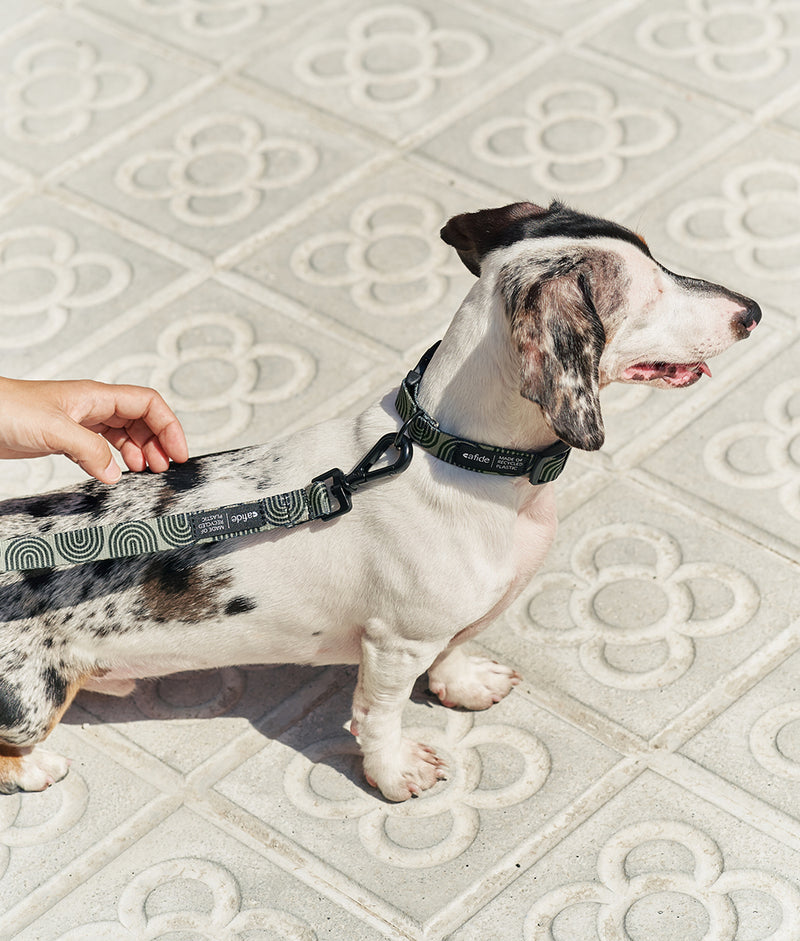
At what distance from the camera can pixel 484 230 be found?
3512mm

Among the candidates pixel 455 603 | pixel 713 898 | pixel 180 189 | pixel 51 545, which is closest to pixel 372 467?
pixel 455 603

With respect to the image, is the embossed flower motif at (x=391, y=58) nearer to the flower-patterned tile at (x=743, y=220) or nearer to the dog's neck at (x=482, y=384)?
the flower-patterned tile at (x=743, y=220)

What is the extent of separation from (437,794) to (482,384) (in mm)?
1322

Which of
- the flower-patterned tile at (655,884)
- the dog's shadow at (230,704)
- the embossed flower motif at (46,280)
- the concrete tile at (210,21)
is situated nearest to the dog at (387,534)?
the dog's shadow at (230,704)

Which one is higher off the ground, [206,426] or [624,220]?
[624,220]

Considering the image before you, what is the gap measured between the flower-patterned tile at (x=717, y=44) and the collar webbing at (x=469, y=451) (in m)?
3.35

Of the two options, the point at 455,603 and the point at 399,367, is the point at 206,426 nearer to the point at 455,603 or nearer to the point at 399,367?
the point at 399,367

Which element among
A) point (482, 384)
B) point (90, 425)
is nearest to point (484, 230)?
point (482, 384)

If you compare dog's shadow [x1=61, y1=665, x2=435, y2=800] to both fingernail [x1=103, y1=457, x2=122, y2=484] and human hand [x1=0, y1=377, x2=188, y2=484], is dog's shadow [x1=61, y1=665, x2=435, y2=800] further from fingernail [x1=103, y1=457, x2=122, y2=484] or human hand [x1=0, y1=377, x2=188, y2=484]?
fingernail [x1=103, y1=457, x2=122, y2=484]

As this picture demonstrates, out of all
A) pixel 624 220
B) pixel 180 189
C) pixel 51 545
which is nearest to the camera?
pixel 51 545

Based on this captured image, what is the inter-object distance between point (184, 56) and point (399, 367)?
2492 millimetres

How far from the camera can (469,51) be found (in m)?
6.60

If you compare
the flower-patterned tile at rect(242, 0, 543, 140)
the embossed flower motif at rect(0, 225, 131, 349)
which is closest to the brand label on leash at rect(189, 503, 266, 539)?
the embossed flower motif at rect(0, 225, 131, 349)

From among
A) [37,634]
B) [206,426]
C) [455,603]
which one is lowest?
[206,426]
